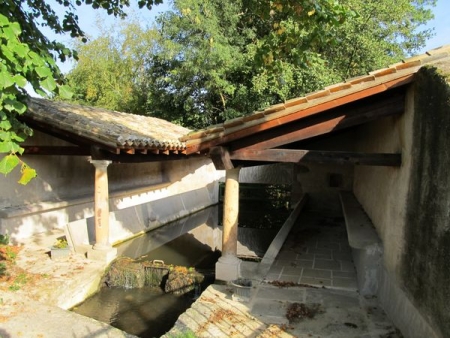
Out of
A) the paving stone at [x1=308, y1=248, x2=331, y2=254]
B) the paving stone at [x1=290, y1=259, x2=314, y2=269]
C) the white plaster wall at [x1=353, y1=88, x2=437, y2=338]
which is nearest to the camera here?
the white plaster wall at [x1=353, y1=88, x2=437, y2=338]

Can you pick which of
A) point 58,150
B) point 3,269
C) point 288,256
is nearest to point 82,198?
point 58,150

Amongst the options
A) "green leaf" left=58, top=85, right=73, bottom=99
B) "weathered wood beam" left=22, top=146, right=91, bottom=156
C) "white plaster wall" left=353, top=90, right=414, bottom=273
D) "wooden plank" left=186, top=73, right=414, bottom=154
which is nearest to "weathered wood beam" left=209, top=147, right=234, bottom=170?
"wooden plank" left=186, top=73, right=414, bottom=154

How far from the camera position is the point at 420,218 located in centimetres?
418

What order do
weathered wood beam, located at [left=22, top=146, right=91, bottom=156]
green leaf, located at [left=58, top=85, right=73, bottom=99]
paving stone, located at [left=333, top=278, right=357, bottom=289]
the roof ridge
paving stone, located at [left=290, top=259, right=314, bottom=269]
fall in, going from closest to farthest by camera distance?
green leaf, located at [left=58, top=85, right=73, bottom=99] < the roof ridge < paving stone, located at [left=333, top=278, right=357, bottom=289] < paving stone, located at [left=290, top=259, right=314, bottom=269] < weathered wood beam, located at [left=22, top=146, right=91, bottom=156]

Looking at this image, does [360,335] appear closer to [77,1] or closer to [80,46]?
[77,1]

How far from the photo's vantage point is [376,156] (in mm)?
5352

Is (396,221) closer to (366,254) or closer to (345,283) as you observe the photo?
Answer: (366,254)

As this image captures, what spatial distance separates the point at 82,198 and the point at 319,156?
7.35 metres

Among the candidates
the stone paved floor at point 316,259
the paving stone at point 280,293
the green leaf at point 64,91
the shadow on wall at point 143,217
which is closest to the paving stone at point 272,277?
the stone paved floor at point 316,259

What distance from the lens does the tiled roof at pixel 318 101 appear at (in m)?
4.79

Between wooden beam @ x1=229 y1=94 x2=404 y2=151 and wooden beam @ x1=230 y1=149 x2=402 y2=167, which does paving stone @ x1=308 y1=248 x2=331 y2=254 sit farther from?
wooden beam @ x1=229 y1=94 x2=404 y2=151

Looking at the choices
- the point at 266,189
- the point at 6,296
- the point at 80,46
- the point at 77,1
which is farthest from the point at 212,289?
the point at 80,46

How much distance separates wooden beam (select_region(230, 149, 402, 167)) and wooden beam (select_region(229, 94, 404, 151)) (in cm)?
14

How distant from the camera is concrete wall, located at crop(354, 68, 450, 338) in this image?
11.6 ft
